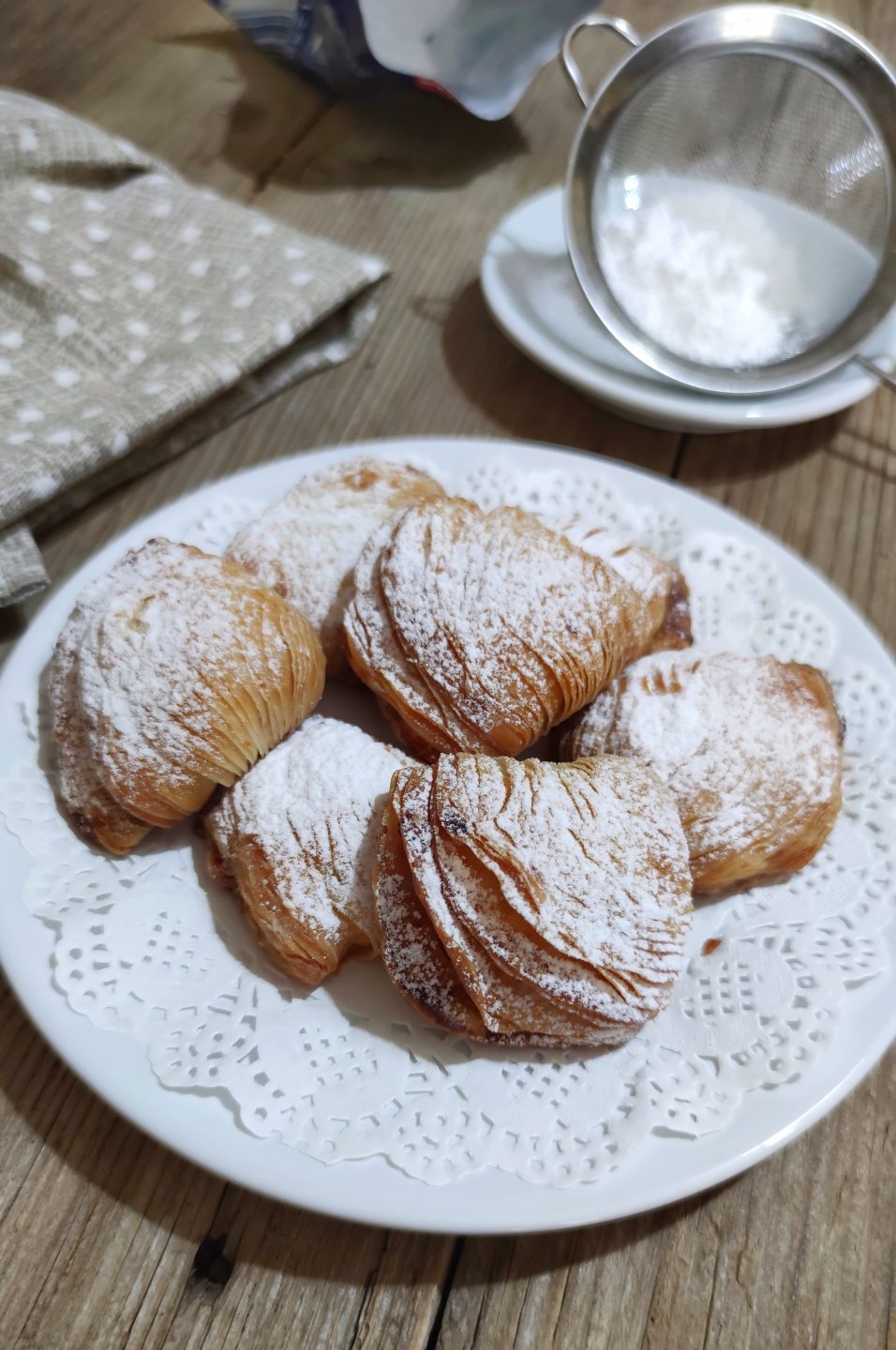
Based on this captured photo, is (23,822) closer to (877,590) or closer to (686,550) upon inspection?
(686,550)

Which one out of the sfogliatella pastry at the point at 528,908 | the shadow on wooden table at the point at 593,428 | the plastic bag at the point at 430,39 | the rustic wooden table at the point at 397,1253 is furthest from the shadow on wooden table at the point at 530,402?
the sfogliatella pastry at the point at 528,908

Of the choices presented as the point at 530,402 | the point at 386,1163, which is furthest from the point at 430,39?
the point at 386,1163

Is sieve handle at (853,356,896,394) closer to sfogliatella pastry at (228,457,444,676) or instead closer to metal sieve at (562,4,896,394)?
metal sieve at (562,4,896,394)

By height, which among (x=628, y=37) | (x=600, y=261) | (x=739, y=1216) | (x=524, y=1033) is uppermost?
(x=628, y=37)

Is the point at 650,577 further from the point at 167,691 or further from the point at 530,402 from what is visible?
the point at 530,402

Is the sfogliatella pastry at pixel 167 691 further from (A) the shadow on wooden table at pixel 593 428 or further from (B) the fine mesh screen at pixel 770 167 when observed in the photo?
A: (B) the fine mesh screen at pixel 770 167

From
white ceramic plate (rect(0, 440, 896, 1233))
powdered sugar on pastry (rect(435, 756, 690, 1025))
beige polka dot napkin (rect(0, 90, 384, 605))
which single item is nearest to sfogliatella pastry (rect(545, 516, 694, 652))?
powdered sugar on pastry (rect(435, 756, 690, 1025))

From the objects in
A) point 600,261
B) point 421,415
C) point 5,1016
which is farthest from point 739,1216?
point 600,261
